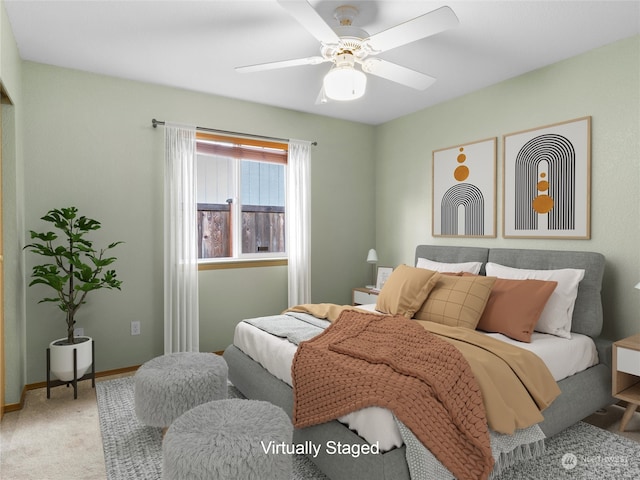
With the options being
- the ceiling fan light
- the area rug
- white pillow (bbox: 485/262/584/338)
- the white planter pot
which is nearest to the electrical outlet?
the white planter pot

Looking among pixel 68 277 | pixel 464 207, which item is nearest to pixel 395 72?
pixel 464 207

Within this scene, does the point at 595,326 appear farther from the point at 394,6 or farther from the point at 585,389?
the point at 394,6

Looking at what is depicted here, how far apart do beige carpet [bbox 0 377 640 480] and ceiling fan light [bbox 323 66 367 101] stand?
241 cm

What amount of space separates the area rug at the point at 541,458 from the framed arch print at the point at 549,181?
141 cm

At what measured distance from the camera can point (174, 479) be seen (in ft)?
5.24

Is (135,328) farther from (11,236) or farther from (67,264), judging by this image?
(11,236)

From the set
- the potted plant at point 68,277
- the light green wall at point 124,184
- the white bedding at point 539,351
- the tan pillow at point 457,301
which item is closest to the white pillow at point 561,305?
the white bedding at point 539,351

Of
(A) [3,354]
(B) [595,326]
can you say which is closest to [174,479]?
(A) [3,354]

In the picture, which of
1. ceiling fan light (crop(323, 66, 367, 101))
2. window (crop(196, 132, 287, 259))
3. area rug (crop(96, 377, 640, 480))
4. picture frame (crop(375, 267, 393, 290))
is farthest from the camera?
picture frame (crop(375, 267, 393, 290))

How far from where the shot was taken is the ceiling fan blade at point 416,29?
183 cm

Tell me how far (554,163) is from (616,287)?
1.02m

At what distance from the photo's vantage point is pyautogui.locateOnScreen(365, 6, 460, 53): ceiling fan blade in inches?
72.2

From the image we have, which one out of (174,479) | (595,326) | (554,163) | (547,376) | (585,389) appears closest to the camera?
(174,479)

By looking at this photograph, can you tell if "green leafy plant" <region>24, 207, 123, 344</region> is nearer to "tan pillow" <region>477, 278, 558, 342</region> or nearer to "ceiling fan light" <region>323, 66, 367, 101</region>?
"ceiling fan light" <region>323, 66, 367, 101</region>
